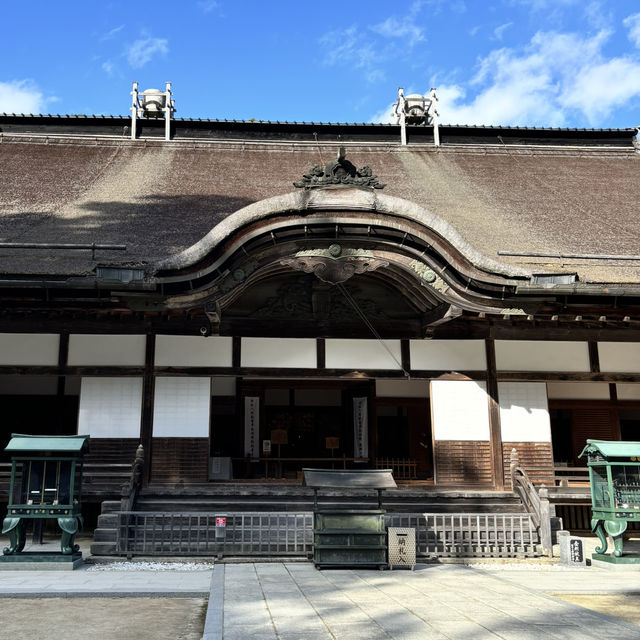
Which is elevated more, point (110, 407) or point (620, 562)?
point (110, 407)

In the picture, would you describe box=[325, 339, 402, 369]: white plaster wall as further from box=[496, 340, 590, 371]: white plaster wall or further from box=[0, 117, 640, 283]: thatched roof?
box=[0, 117, 640, 283]: thatched roof

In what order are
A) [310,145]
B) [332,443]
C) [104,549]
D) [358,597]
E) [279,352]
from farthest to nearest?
[310,145], [332,443], [279,352], [104,549], [358,597]

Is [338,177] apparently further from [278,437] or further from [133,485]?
[278,437]

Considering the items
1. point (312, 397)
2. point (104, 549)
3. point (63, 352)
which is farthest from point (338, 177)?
point (312, 397)

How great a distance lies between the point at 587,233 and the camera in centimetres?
1273

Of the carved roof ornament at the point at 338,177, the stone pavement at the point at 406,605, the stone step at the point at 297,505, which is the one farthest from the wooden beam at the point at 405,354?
the stone pavement at the point at 406,605

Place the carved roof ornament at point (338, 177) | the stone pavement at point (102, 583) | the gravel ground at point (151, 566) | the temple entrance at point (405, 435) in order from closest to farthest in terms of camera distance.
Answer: the stone pavement at point (102, 583), the gravel ground at point (151, 566), the carved roof ornament at point (338, 177), the temple entrance at point (405, 435)

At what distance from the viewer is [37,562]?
8375 mm

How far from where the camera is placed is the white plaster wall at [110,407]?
11.1 meters

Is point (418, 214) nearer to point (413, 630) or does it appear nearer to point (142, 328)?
point (142, 328)

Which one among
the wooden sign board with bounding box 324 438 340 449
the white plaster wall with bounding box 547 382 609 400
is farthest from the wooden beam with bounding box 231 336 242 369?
the white plaster wall with bounding box 547 382 609 400

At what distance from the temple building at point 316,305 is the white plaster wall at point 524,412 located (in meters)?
0.03

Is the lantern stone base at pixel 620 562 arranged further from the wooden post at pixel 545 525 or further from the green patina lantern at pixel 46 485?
the green patina lantern at pixel 46 485

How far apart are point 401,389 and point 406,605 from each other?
980 centimetres
